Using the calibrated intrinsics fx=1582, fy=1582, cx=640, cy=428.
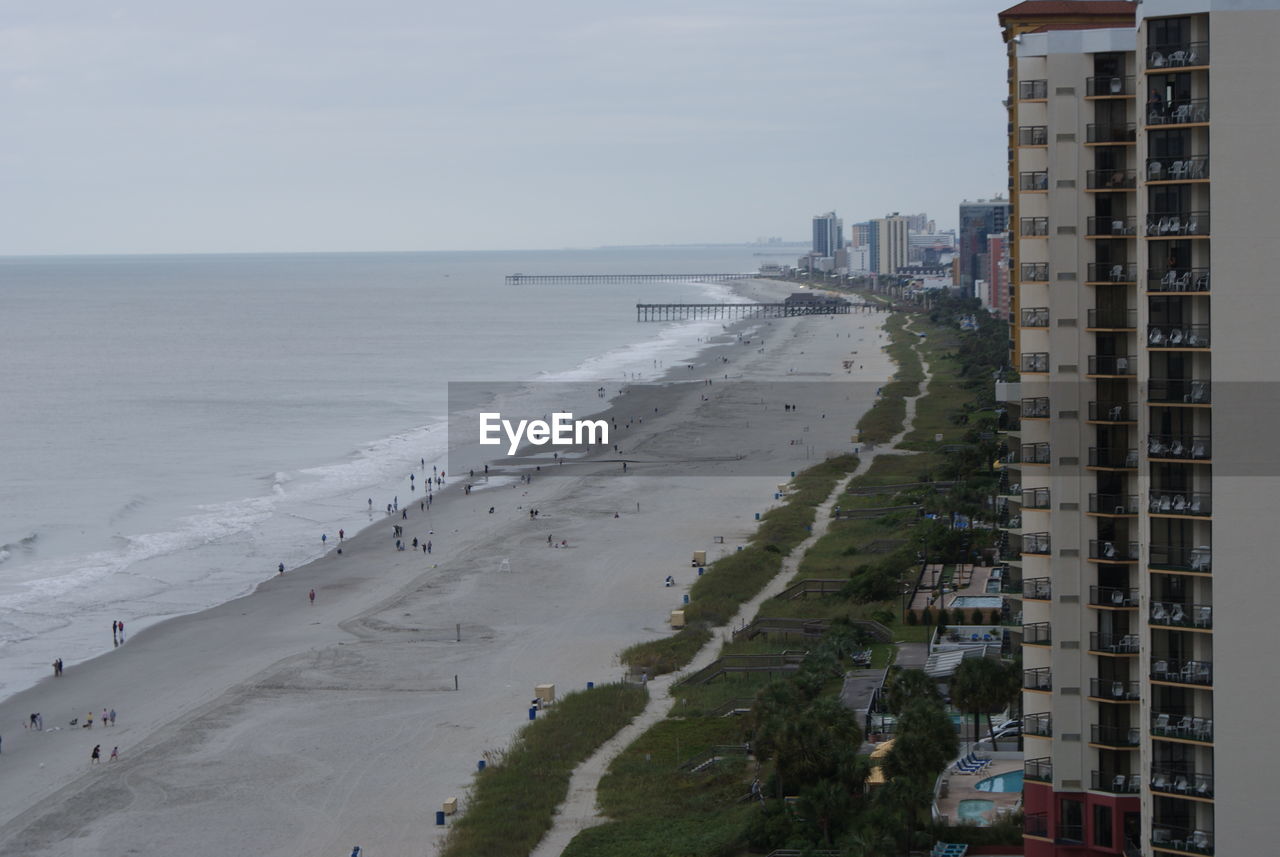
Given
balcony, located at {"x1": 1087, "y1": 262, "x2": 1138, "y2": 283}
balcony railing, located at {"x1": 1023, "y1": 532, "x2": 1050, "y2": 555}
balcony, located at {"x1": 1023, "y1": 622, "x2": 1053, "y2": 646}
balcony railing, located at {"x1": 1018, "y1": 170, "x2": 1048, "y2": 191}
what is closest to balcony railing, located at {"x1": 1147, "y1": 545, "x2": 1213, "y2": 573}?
balcony railing, located at {"x1": 1023, "y1": 532, "x2": 1050, "y2": 555}

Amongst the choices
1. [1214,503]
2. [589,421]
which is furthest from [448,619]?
[589,421]

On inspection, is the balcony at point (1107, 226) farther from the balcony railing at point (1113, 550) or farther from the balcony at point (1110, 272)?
the balcony railing at point (1113, 550)

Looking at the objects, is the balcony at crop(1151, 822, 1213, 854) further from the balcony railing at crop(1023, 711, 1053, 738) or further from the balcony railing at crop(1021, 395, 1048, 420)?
the balcony railing at crop(1021, 395, 1048, 420)

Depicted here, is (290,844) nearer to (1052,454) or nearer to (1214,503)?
(1052,454)

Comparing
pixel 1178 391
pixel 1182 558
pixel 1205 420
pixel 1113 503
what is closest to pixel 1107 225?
pixel 1113 503

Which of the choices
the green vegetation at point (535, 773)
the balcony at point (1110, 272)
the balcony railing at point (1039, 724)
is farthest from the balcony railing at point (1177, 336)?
the green vegetation at point (535, 773)

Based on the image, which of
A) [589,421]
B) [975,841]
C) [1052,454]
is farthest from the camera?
[589,421]

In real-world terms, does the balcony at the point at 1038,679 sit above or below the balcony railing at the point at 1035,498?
below
